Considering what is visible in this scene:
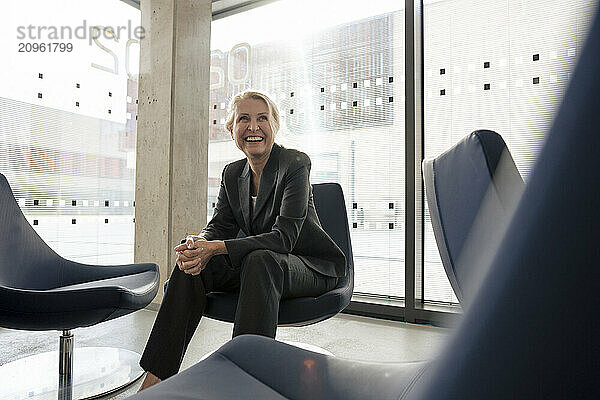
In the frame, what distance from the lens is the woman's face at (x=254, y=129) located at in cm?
218

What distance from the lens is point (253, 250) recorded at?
1824 mm

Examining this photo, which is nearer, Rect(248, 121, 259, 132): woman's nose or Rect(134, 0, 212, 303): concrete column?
Rect(248, 121, 259, 132): woman's nose

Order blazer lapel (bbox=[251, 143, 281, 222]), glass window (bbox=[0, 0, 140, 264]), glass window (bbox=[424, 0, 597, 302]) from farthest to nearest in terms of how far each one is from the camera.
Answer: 1. glass window (bbox=[0, 0, 140, 264])
2. glass window (bbox=[424, 0, 597, 302])
3. blazer lapel (bbox=[251, 143, 281, 222])

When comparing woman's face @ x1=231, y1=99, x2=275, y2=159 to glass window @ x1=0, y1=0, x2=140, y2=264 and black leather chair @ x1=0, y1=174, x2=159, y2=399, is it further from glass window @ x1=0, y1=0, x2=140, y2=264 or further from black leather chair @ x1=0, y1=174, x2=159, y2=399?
glass window @ x1=0, y1=0, x2=140, y2=264

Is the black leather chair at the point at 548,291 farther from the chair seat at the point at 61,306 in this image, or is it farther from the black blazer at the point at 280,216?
the chair seat at the point at 61,306

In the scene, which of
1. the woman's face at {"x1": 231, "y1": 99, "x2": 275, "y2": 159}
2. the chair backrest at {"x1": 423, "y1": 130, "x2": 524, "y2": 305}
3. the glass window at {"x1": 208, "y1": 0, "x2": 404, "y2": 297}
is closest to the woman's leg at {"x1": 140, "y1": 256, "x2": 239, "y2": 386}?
the woman's face at {"x1": 231, "y1": 99, "x2": 275, "y2": 159}

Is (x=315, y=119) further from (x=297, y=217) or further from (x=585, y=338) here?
(x=585, y=338)

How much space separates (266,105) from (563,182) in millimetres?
2137

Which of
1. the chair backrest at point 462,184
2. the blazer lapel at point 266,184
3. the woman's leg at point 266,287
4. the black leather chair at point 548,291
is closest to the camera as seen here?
the black leather chair at point 548,291

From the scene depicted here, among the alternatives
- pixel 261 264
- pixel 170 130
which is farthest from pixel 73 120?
pixel 261 264

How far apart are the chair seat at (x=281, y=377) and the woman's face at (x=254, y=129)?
129 centimetres

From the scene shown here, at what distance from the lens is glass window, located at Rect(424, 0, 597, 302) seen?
2984 millimetres

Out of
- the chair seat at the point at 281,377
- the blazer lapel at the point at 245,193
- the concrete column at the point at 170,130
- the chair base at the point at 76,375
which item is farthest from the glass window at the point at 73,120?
the chair seat at the point at 281,377

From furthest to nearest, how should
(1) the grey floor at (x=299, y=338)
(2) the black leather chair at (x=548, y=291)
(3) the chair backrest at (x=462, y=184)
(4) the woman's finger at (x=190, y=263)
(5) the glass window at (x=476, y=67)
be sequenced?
(5) the glass window at (x=476, y=67), (1) the grey floor at (x=299, y=338), (4) the woman's finger at (x=190, y=263), (3) the chair backrest at (x=462, y=184), (2) the black leather chair at (x=548, y=291)
